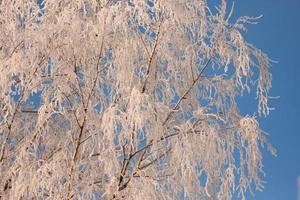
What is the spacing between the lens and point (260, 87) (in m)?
5.51

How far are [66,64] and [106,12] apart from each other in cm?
70

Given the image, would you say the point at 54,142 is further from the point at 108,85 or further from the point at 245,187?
the point at 245,187

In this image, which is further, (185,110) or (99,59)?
(185,110)

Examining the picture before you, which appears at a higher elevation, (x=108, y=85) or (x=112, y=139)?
(x=108, y=85)

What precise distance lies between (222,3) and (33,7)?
2041mm

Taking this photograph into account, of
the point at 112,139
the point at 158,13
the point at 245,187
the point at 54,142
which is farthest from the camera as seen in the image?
the point at 54,142

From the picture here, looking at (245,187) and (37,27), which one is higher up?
(37,27)

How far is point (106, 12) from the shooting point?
520 centimetres

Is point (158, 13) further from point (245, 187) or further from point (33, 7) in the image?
point (245, 187)

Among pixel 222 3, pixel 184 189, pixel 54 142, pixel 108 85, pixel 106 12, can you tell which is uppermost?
pixel 222 3

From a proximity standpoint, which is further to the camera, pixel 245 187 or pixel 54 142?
pixel 54 142

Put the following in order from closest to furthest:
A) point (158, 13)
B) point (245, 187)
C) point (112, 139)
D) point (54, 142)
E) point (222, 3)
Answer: point (112, 139) → point (245, 187) → point (158, 13) → point (222, 3) → point (54, 142)

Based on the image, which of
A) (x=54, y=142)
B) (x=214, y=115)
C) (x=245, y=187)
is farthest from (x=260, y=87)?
(x=54, y=142)

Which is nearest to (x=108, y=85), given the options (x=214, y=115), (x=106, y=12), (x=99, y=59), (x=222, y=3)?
(x=99, y=59)
